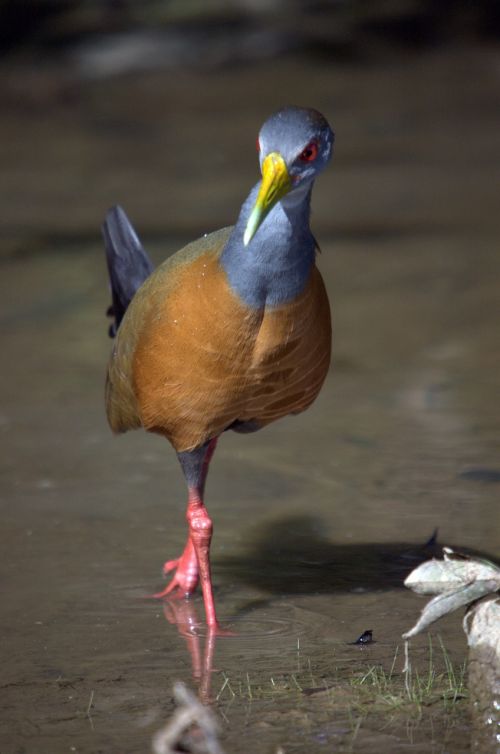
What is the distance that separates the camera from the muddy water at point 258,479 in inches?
142

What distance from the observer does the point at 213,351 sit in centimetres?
380

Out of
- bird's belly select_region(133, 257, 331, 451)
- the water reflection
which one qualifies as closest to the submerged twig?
the water reflection

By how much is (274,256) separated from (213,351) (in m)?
0.34

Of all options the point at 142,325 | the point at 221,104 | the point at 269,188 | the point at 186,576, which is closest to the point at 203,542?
the point at 186,576

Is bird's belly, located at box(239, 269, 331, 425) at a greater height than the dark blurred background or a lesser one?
greater

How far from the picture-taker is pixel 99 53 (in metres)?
14.0

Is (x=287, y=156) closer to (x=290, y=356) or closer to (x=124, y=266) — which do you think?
(x=290, y=356)

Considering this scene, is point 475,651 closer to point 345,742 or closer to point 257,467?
point 345,742

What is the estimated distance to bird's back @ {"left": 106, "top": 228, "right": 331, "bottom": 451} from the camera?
3777mm

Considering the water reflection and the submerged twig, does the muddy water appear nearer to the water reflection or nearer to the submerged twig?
the water reflection

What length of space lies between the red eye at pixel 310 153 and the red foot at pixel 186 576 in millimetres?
1572

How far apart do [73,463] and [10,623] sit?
157cm

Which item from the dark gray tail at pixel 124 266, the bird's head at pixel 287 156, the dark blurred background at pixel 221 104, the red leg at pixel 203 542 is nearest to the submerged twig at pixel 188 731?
the red leg at pixel 203 542

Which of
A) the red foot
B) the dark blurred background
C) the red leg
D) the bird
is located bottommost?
the dark blurred background
